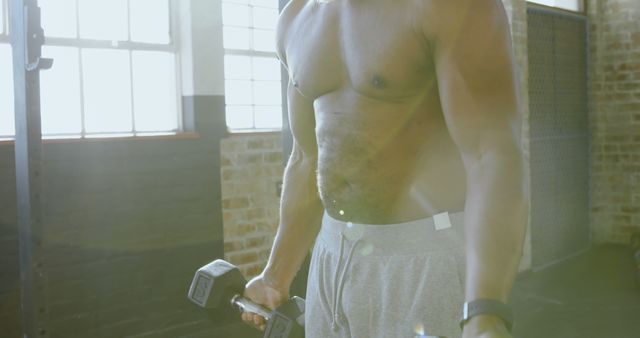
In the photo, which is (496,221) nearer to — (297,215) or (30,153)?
(297,215)

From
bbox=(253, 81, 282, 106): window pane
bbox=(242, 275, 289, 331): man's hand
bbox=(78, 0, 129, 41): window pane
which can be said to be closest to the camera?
bbox=(242, 275, 289, 331): man's hand

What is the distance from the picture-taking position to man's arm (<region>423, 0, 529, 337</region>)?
1.22 meters

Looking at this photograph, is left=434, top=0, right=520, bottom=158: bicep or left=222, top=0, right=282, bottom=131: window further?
left=222, top=0, right=282, bottom=131: window

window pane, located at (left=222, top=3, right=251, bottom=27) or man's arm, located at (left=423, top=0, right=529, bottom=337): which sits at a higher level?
window pane, located at (left=222, top=3, right=251, bottom=27)

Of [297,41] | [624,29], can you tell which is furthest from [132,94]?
[624,29]

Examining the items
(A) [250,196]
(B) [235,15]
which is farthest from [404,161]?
(B) [235,15]

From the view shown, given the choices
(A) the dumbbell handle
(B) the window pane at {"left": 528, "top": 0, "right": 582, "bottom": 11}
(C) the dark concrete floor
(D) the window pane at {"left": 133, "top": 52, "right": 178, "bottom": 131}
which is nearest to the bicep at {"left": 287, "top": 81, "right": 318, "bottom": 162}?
(A) the dumbbell handle

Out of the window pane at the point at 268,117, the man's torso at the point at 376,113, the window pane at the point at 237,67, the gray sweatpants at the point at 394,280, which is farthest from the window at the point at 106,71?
the gray sweatpants at the point at 394,280

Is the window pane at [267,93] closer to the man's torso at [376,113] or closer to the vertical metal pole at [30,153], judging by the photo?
the vertical metal pole at [30,153]

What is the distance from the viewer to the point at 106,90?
364 cm

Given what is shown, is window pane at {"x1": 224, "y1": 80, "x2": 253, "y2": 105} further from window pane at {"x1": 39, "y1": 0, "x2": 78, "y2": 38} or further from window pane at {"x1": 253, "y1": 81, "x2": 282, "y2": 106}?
window pane at {"x1": 39, "y1": 0, "x2": 78, "y2": 38}

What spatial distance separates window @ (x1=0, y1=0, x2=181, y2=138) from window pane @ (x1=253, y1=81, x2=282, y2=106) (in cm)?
53

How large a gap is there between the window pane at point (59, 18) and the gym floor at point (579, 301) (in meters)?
1.72

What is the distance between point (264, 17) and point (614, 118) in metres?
3.32
